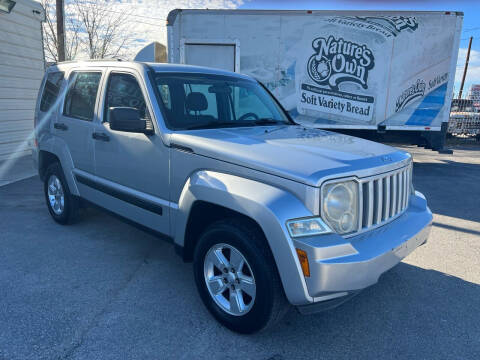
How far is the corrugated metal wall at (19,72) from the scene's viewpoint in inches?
368

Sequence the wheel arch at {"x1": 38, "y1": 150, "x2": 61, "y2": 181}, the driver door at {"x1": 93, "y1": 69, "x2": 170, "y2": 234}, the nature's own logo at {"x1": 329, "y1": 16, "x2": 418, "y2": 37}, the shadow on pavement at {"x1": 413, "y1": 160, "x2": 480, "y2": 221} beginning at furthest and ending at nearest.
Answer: the nature's own logo at {"x1": 329, "y1": 16, "x2": 418, "y2": 37}
the shadow on pavement at {"x1": 413, "y1": 160, "x2": 480, "y2": 221}
the wheel arch at {"x1": 38, "y1": 150, "x2": 61, "y2": 181}
the driver door at {"x1": 93, "y1": 69, "x2": 170, "y2": 234}

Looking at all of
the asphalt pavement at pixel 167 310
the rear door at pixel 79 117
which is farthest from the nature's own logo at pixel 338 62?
the rear door at pixel 79 117

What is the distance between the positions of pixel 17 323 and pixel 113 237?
1.83 m

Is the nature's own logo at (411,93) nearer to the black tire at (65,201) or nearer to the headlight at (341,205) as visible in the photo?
the headlight at (341,205)

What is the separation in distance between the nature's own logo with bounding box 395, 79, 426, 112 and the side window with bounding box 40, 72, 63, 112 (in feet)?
24.2

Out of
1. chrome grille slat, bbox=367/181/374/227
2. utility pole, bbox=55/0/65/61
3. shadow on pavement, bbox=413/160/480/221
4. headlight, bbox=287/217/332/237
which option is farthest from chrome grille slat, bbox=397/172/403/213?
utility pole, bbox=55/0/65/61

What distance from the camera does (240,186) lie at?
8.36 ft

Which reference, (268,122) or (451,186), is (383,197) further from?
(451,186)

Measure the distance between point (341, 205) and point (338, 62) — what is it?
717cm

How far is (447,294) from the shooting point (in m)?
3.35

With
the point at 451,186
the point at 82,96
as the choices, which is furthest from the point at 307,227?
the point at 451,186

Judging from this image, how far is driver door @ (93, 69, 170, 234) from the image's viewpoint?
3.23 meters

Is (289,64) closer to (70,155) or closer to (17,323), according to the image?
(70,155)

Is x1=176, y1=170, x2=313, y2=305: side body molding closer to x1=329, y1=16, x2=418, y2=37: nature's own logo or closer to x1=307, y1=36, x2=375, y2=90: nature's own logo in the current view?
x1=307, y1=36, x2=375, y2=90: nature's own logo
